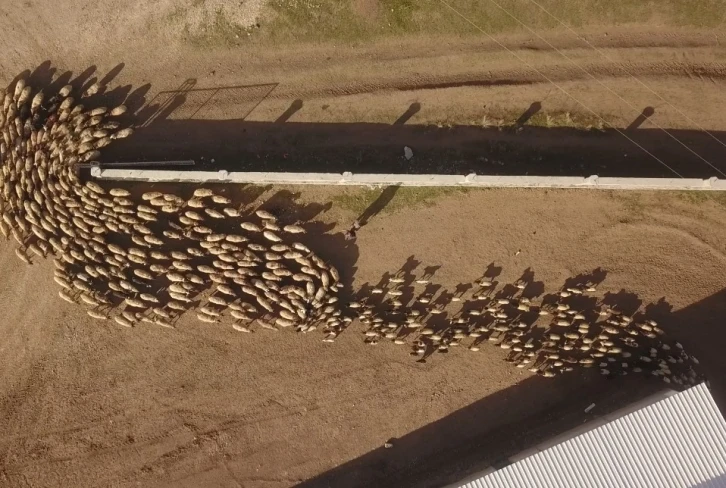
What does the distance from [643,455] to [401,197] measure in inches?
468

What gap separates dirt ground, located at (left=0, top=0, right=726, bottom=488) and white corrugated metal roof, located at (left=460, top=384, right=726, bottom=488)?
1.91 m

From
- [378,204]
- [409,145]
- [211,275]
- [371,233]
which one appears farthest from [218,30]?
[371,233]

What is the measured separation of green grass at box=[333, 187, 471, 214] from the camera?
61.7ft

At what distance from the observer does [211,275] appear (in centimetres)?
1831

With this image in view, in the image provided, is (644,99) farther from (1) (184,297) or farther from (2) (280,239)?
(1) (184,297)

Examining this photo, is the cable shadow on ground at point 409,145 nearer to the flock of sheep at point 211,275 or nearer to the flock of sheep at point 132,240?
the flock of sheep at point 132,240

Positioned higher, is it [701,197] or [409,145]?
[409,145]

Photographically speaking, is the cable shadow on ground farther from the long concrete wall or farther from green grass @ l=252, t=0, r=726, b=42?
green grass @ l=252, t=0, r=726, b=42

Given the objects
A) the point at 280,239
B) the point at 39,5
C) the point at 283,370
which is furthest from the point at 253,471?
the point at 39,5

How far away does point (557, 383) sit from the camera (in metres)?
18.8

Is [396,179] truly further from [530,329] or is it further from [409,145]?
[530,329]

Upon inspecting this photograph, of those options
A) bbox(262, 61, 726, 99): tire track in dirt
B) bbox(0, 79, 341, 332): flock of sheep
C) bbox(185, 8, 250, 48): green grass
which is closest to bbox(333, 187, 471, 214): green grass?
bbox(0, 79, 341, 332): flock of sheep

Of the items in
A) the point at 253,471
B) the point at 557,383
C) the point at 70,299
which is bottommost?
the point at 557,383

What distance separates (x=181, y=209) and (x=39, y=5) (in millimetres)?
9453
